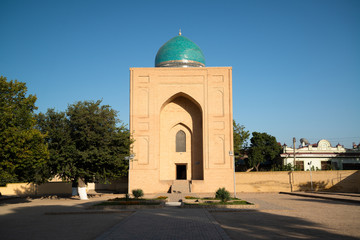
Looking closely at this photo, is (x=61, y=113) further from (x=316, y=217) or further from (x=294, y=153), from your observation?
(x=294, y=153)

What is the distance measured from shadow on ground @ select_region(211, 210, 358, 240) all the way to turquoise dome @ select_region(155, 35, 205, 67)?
19846mm

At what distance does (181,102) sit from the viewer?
29.5 meters

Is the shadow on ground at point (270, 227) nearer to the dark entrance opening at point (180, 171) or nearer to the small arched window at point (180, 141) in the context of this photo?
the small arched window at point (180, 141)

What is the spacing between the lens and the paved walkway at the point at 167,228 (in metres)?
8.35

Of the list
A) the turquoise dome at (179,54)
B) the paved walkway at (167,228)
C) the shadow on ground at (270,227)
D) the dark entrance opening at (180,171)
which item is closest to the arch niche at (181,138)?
the dark entrance opening at (180,171)

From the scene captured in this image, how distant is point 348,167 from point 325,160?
2590 millimetres

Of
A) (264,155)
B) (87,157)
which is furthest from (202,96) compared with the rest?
(264,155)

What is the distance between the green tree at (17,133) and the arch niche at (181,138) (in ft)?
43.7

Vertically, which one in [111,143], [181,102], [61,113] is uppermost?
[181,102]

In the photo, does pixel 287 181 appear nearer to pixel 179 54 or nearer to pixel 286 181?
pixel 286 181

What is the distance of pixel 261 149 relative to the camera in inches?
1451

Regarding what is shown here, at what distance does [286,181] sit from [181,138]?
9754 mm

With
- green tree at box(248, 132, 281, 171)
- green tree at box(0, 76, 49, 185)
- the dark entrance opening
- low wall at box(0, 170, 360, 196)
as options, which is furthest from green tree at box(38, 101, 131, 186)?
green tree at box(248, 132, 281, 171)

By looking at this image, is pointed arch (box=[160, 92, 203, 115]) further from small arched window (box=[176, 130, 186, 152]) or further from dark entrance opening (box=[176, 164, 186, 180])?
dark entrance opening (box=[176, 164, 186, 180])
